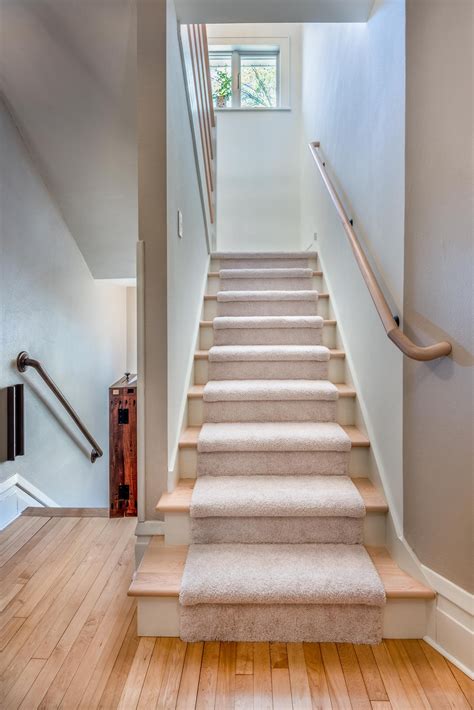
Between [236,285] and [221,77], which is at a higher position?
[221,77]

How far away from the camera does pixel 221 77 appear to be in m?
4.59

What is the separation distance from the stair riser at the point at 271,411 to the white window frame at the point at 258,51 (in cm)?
384

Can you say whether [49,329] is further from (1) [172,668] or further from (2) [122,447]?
(1) [172,668]

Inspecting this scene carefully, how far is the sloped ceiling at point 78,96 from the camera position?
1.80 m

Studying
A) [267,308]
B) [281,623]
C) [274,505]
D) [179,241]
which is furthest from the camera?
[267,308]

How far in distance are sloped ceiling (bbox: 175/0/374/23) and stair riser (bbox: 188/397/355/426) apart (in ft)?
5.96

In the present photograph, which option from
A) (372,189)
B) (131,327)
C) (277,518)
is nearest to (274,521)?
(277,518)

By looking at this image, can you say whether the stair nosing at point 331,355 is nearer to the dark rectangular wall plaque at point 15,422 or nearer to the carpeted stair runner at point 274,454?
the carpeted stair runner at point 274,454

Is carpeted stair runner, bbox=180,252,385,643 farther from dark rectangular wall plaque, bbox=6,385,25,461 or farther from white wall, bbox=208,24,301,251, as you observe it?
white wall, bbox=208,24,301,251

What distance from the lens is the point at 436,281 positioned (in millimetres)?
1336

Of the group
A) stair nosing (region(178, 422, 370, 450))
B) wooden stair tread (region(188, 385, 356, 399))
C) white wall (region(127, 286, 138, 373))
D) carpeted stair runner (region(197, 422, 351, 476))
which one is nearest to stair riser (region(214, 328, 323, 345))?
wooden stair tread (region(188, 385, 356, 399))

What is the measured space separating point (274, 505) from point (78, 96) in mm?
2232

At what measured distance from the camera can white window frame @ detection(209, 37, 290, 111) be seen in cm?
447

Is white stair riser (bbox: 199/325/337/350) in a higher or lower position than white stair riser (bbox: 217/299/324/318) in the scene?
lower
